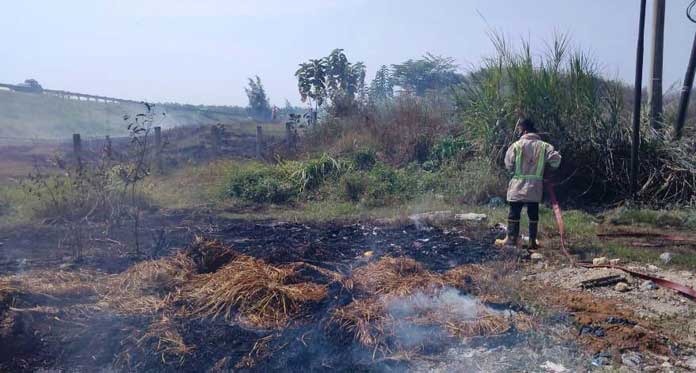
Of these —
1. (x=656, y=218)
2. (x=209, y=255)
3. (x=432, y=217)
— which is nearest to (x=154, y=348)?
(x=209, y=255)

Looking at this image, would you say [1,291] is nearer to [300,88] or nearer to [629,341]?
[629,341]

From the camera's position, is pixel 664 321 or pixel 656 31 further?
pixel 656 31

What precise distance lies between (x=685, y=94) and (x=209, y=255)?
8670 mm

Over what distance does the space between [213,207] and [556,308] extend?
7684mm

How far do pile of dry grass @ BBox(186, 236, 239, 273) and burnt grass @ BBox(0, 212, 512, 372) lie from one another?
45 cm

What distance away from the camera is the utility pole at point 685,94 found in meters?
8.89

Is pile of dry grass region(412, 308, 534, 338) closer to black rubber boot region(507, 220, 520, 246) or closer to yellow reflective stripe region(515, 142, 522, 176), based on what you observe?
black rubber boot region(507, 220, 520, 246)

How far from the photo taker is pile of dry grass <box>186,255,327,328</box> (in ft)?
15.4

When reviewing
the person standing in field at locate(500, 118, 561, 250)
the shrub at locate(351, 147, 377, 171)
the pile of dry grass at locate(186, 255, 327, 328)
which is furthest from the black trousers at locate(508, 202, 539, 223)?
the shrub at locate(351, 147, 377, 171)

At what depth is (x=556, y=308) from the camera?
475 centimetres

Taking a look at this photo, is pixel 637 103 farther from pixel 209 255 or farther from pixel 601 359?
pixel 209 255

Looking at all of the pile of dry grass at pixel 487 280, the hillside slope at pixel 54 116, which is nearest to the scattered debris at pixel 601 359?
the pile of dry grass at pixel 487 280

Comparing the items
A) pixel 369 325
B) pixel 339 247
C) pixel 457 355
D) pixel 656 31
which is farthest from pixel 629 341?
pixel 656 31

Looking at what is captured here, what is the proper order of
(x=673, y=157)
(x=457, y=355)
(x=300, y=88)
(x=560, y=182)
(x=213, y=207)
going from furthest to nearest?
(x=300, y=88)
(x=213, y=207)
(x=560, y=182)
(x=673, y=157)
(x=457, y=355)
